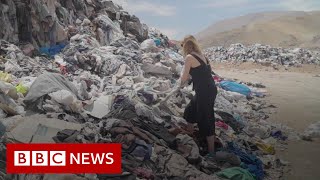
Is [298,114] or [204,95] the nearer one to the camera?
[204,95]

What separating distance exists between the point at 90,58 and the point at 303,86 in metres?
7.68

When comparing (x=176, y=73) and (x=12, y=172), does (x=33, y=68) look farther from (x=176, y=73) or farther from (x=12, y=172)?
(x=12, y=172)

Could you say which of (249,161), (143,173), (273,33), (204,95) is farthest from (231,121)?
(273,33)

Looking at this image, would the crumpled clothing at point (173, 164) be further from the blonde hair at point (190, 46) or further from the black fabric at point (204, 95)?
the blonde hair at point (190, 46)

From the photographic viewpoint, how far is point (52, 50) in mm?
9008

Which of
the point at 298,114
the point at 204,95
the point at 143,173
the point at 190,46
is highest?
the point at 190,46

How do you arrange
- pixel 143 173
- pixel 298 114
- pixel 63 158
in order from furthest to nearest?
1. pixel 298 114
2. pixel 143 173
3. pixel 63 158

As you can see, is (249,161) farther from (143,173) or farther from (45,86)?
(45,86)

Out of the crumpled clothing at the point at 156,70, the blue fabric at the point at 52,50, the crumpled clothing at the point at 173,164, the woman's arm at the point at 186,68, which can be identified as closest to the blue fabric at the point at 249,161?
the crumpled clothing at the point at 173,164

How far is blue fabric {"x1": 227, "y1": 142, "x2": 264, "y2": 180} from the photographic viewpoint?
4.81m

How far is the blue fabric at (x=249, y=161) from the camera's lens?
15.8 feet

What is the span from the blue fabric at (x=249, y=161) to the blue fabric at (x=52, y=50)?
16.6 feet

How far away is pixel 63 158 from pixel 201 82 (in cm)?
205

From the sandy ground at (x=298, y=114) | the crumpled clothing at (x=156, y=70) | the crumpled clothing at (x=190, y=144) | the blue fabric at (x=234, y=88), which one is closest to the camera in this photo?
the crumpled clothing at (x=190, y=144)
